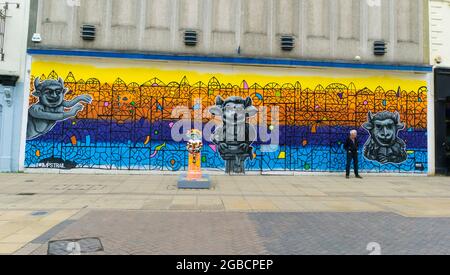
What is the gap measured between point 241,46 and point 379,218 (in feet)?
29.9

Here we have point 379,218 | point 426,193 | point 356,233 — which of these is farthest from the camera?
point 426,193

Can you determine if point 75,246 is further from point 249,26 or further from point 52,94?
point 249,26

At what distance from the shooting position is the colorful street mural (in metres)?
14.1

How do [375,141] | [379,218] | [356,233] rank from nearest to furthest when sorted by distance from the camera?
[356,233] < [379,218] < [375,141]

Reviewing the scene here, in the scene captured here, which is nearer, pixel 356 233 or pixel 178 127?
pixel 356 233

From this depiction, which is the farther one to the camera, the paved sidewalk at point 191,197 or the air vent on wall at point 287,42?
the air vent on wall at point 287,42

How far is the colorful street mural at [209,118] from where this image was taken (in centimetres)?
1409

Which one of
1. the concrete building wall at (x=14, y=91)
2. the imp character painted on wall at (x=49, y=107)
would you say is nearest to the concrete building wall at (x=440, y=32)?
Answer: the imp character painted on wall at (x=49, y=107)

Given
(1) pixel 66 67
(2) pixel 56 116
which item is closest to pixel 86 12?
(1) pixel 66 67

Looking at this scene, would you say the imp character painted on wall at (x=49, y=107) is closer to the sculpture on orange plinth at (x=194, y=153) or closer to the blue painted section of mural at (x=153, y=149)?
the blue painted section of mural at (x=153, y=149)

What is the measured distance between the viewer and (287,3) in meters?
14.8

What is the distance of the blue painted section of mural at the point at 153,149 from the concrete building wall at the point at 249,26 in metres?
2.96

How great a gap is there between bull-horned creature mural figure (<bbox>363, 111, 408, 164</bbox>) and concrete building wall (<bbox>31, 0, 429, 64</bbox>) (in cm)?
235

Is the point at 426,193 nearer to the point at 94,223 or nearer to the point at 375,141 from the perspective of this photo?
the point at 375,141
